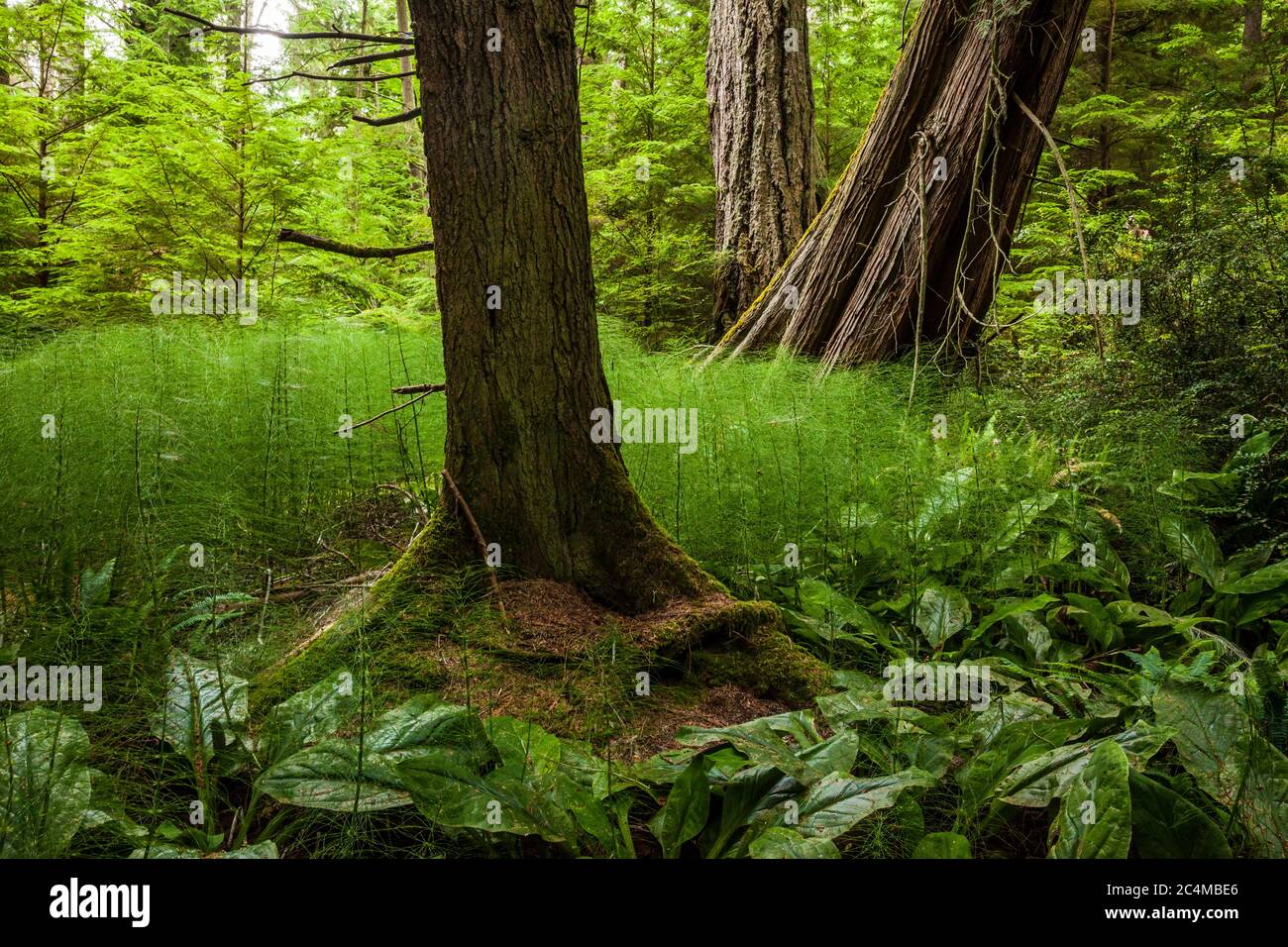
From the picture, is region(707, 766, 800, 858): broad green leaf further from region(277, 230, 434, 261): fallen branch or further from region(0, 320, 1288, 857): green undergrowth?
region(277, 230, 434, 261): fallen branch

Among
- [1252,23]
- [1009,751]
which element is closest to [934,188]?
[1009,751]

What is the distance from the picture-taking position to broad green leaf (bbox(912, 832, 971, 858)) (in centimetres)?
127

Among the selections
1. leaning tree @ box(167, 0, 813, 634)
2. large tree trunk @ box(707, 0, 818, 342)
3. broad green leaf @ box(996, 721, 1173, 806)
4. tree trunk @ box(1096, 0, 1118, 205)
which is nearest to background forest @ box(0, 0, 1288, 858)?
broad green leaf @ box(996, 721, 1173, 806)

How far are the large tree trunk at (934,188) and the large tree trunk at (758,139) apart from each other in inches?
28.1

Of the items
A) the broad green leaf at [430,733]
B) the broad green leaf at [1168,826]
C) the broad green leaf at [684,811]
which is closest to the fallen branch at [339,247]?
the broad green leaf at [430,733]

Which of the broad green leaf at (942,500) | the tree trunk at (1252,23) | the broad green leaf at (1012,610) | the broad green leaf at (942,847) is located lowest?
the broad green leaf at (942,847)

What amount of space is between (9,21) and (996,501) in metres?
8.21

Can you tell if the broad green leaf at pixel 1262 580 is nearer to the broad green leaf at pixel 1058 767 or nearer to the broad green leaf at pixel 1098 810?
the broad green leaf at pixel 1058 767

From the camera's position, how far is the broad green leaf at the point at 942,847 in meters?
1.27

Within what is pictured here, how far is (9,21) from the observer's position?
20.4 ft

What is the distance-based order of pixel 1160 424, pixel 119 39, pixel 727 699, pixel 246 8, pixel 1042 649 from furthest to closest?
pixel 246 8, pixel 119 39, pixel 1160 424, pixel 1042 649, pixel 727 699

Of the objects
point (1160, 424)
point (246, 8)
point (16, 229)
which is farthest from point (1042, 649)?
point (246, 8)
